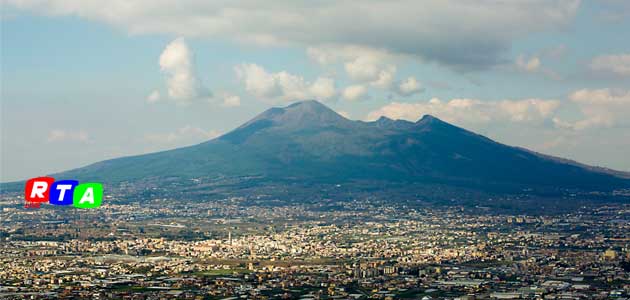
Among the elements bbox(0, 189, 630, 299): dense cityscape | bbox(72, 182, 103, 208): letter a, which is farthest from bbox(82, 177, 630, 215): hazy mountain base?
bbox(72, 182, 103, 208): letter a

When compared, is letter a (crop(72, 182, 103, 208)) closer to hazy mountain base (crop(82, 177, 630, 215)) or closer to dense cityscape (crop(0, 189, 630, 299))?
dense cityscape (crop(0, 189, 630, 299))

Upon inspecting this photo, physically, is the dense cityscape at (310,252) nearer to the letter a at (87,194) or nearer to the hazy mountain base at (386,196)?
the hazy mountain base at (386,196)

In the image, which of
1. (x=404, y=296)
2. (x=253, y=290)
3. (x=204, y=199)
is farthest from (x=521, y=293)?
(x=204, y=199)

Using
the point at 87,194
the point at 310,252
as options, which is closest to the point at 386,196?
the point at 310,252

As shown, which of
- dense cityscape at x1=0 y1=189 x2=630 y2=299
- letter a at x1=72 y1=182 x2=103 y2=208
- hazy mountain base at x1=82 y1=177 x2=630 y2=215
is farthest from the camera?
hazy mountain base at x1=82 y1=177 x2=630 y2=215

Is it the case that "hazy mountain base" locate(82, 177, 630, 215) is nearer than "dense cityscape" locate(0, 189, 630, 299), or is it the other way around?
"dense cityscape" locate(0, 189, 630, 299)

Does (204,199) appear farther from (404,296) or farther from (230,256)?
(404,296)

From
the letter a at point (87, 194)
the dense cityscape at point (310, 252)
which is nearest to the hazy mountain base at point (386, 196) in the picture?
the dense cityscape at point (310, 252)

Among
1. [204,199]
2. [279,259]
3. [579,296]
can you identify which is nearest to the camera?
[579,296]

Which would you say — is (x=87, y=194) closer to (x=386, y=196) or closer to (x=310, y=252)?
(x=310, y=252)
